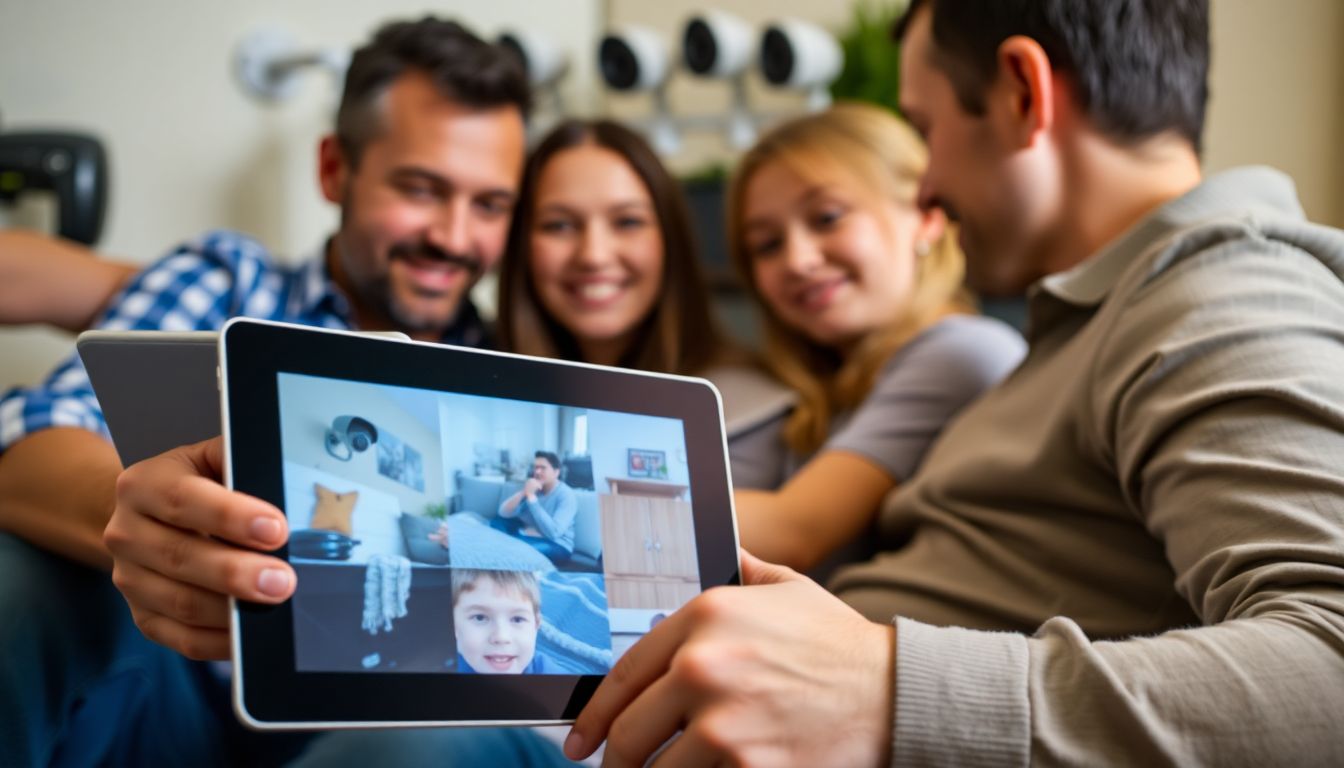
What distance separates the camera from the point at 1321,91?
1.58m

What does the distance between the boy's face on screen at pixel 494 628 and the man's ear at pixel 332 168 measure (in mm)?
1059

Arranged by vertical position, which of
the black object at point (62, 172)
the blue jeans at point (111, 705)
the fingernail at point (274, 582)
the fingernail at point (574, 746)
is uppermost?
the black object at point (62, 172)

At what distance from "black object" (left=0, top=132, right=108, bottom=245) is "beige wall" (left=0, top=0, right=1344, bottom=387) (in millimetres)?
111

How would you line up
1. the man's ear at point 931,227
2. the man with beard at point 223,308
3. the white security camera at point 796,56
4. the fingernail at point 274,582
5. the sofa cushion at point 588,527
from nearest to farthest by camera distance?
the fingernail at point 274,582 < the sofa cushion at point 588,527 < the man with beard at point 223,308 < the man's ear at point 931,227 < the white security camera at point 796,56

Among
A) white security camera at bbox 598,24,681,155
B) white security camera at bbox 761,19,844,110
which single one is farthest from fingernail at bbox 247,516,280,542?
white security camera at bbox 598,24,681,155

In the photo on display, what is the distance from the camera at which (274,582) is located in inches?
20.3

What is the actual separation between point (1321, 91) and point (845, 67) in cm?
76

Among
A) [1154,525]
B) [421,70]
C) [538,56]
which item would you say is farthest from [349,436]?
[538,56]

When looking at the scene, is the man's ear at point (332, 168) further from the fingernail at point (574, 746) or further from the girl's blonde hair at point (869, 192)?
the fingernail at point (574, 746)

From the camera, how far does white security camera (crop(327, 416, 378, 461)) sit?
0.57 meters

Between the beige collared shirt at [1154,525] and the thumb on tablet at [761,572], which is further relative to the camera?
the thumb on tablet at [761,572]

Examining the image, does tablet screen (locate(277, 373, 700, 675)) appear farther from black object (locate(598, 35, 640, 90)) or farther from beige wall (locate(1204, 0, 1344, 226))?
black object (locate(598, 35, 640, 90))

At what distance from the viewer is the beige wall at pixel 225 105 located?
160 cm

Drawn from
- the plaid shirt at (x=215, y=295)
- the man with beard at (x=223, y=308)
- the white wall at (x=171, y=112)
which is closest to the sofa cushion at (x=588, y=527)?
the man with beard at (x=223, y=308)
